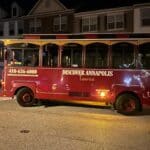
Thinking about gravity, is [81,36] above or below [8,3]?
below

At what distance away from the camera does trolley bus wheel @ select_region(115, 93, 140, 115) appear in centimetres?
1500

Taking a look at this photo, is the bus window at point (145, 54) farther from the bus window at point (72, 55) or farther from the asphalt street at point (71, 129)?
the bus window at point (72, 55)

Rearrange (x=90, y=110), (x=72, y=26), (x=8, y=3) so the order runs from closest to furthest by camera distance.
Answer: (x=90, y=110) < (x=72, y=26) < (x=8, y=3)

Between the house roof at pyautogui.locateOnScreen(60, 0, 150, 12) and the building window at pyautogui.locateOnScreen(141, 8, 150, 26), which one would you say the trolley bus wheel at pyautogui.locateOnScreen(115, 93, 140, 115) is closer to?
the building window at pyautogui.locateOnScreen(141, 8, 150, 26)

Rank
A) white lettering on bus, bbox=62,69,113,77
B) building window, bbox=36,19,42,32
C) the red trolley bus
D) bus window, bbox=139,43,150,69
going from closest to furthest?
1. bus window, bbox=139,43,150,69
2. the red trolley bus
3. white lettering on bus, bbox=62,69,113,77
4. building window, bbox=36,19,42,32

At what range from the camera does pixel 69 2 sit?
4966 centimetres

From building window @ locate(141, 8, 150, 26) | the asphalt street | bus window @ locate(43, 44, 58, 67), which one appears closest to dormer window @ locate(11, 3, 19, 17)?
building window @ locate(141, 8, 150, 26)

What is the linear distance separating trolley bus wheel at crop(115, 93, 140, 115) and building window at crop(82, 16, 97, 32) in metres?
28.5

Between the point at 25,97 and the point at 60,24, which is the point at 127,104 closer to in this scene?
the point at 25,97

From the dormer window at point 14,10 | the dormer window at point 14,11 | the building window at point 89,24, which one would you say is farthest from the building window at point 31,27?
the building window at point 89,24

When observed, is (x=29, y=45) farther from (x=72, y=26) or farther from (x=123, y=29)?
(x=72, y=26)

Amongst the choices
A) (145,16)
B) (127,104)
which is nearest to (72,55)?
(127,104)

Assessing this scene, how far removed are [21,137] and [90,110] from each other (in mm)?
5969

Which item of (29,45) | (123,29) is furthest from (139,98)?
(123,29)
